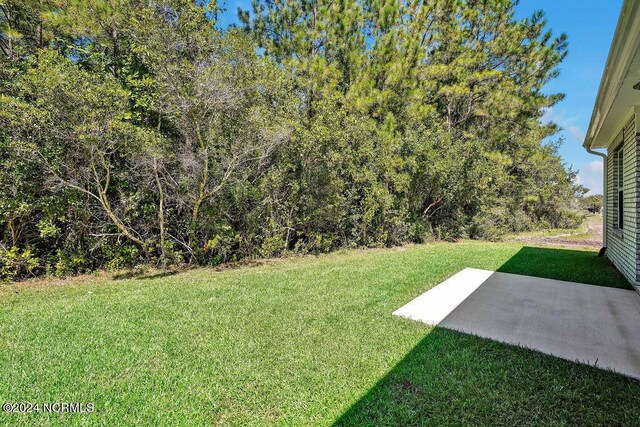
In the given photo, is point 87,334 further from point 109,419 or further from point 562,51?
point 562,51

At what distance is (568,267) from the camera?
261 inches

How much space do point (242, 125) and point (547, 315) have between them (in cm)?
594

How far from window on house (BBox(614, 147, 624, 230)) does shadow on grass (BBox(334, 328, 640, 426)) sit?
17.5 feet

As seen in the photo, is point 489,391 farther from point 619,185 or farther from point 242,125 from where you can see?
point 619,185

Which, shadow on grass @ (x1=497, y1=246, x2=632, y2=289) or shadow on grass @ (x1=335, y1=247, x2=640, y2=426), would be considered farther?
shadow on grass @ (x1=497, y1=246, x2=632, y2=289)

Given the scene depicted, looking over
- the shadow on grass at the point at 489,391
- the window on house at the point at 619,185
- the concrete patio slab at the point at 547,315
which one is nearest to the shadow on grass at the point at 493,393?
the shadow on grass at the point at 489,391

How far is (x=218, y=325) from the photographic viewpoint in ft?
11.4

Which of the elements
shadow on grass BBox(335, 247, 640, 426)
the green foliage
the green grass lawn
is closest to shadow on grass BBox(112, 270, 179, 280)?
the green grass lawn

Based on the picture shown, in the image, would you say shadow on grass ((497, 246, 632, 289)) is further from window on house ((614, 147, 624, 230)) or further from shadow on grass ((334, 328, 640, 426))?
shadow on grass ((334, 328, 640, 426))

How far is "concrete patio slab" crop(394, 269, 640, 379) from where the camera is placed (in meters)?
2.86

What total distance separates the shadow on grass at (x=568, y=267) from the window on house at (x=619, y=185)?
3.36ft

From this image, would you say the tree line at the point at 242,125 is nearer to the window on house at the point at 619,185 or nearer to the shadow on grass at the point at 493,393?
the window on house at the point at 619,185

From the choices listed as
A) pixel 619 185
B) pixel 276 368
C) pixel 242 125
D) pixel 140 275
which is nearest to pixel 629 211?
pixel 619 185

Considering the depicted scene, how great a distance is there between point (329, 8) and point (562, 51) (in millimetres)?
9850
